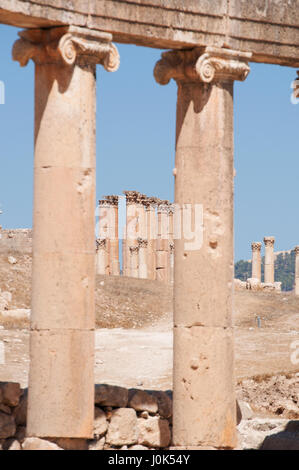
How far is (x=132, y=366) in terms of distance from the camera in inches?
1473

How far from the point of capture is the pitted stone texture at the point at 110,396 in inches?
805

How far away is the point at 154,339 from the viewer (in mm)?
43594

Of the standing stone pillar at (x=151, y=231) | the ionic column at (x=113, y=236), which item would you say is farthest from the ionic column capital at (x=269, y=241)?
the ionic column at (x=113, y=236)

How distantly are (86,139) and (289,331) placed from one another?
97.1ft

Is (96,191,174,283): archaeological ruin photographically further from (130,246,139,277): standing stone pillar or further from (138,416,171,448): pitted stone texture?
(138,416,171,448): pitted stone texture

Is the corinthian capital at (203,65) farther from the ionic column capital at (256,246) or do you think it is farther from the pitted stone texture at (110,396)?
the ionic column capital at (256,246)

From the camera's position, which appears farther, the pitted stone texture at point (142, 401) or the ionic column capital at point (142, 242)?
the ionic column capital at point (142, 242)

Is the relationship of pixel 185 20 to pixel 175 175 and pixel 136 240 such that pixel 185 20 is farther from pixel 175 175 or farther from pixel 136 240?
pixel 136 240

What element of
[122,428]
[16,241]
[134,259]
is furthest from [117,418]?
[134,259]

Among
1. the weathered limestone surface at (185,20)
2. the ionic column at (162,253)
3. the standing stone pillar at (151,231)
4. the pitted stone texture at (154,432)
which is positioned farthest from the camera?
the standing stone pillar at (151,231)

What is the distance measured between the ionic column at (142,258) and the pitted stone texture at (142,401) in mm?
60521

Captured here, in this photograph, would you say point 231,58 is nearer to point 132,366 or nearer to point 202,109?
point 202,109

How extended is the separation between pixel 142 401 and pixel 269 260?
64272mm
